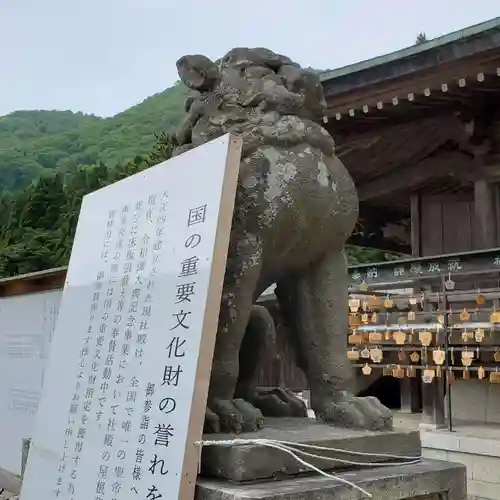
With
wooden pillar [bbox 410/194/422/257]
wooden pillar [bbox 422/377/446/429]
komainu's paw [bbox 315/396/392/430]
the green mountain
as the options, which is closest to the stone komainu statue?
komainu's paw [bbox 315/396/392/430]

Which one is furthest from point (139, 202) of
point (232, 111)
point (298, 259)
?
point (298, 259)

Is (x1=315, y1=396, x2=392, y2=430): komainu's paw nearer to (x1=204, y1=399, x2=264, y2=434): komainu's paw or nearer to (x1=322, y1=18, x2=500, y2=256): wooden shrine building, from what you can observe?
(x1=204, y1=399, x2=264, y2=434): komainu's paw

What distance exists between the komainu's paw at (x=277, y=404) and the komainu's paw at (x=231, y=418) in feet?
1.27

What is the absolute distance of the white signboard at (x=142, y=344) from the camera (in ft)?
4.71

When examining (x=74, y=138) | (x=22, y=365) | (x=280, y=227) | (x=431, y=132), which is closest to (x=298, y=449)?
(x=280, y=227)

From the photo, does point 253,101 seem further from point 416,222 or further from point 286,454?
point 416,222

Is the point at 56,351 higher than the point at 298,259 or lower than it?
lower

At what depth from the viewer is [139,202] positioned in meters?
1.91

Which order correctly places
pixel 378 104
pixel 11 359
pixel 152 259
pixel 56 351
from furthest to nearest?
pixel 378 104 < pixel 11 359 < pixel 56 351 < pixel 152 259

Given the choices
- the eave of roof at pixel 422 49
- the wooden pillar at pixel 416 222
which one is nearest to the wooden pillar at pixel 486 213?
the wooden pillar at pixel 416 222

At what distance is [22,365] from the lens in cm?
359

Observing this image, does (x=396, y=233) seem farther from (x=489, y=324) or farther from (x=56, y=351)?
(x=56, y=351)

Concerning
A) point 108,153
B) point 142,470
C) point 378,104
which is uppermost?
point 108,153

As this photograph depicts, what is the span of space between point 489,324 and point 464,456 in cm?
118
